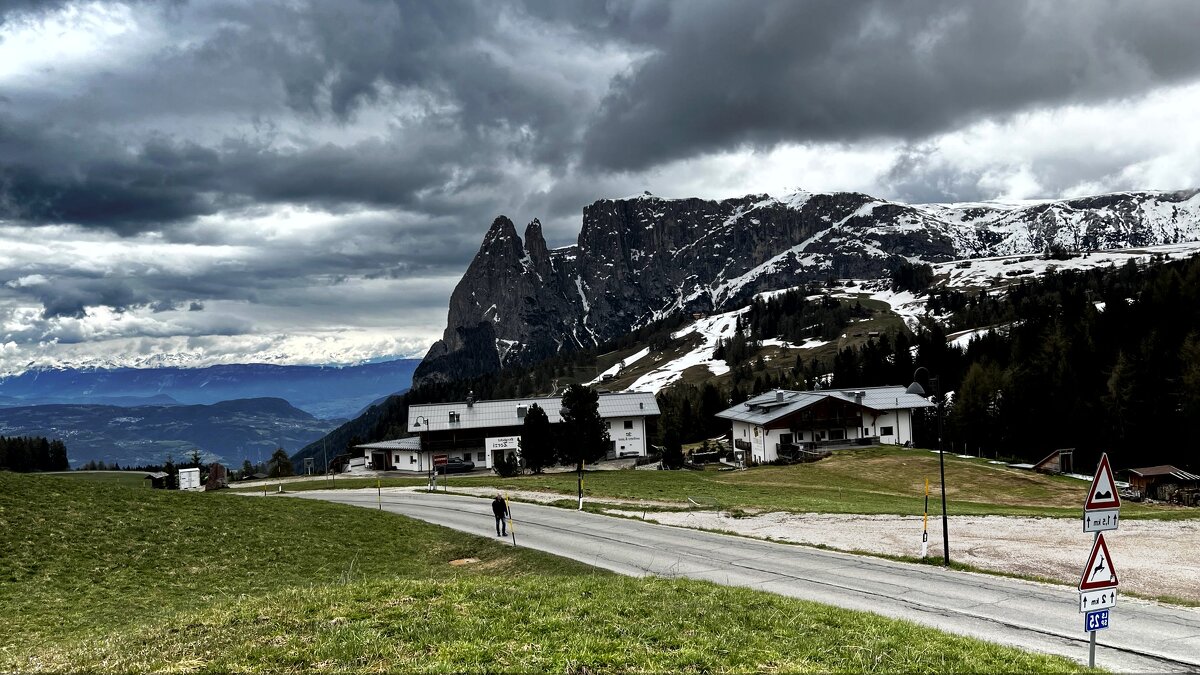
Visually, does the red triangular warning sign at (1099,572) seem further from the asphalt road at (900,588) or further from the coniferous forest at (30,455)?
the coniferous forest at (30,455)

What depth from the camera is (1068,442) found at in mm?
95062

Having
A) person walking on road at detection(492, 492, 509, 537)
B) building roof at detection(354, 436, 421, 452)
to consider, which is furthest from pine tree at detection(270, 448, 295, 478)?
person walking on road at detection(492, 492, 509, 537)

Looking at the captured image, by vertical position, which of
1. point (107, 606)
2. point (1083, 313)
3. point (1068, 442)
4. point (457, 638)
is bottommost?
point (1068, 442)

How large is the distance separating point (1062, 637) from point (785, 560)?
11612 mm

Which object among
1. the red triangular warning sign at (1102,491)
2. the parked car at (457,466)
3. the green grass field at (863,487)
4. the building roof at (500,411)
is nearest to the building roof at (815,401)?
the green grass field at (863,487)

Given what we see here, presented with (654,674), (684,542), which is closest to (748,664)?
(654,674)

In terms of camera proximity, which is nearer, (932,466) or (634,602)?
(634,602)

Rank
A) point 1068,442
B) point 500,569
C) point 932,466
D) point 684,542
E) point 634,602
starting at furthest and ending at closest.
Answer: point 1068,442, point 932,466, point 684,542, point 500,569, point 634,602

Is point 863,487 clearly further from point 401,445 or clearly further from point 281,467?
point 281,467

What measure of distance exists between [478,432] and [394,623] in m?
97.3

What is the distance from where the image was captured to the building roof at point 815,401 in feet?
335

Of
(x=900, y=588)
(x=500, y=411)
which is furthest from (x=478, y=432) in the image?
(x=900, y=588)

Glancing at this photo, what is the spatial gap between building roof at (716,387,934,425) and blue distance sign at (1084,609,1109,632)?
88873mm

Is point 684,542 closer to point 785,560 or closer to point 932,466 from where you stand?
point 785,560
